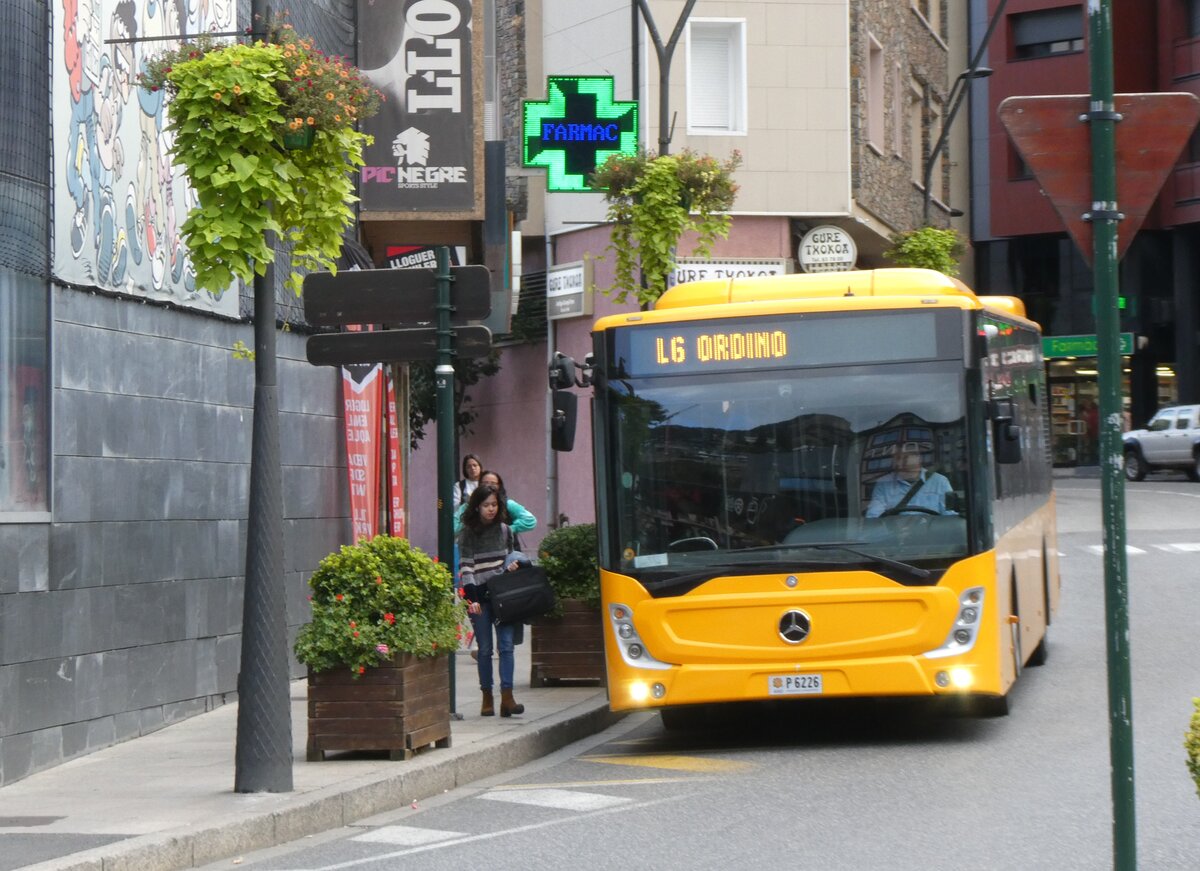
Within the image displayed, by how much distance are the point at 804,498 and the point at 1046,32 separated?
43.7 metres

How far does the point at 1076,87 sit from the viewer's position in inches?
1994

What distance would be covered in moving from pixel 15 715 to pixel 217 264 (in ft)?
10.6

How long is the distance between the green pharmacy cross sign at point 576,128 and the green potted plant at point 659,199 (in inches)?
24.2

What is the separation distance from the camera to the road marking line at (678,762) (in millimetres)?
11492

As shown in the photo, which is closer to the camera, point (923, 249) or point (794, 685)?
point (794, 685)

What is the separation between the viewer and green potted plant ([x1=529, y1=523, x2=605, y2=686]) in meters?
15.4

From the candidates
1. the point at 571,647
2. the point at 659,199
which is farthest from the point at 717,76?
the point at 571,647

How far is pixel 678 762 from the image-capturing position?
11906mm

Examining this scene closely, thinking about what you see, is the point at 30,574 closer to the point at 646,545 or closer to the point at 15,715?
the point at 15,715

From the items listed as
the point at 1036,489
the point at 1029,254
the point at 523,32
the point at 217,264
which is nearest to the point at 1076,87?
the point at 1029,254

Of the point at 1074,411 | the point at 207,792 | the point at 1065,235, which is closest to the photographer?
the point at 207,792

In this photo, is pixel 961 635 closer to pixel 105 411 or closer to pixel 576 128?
pixel 105 411

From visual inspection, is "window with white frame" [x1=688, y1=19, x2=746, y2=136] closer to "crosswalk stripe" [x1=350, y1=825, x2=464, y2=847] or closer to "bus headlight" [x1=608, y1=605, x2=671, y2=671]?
"bus headlight" [x1=608, y1=605, x2=671, y2=671]

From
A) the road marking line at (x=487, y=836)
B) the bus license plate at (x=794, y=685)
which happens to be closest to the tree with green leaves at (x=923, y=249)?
the bus license plate at (x=794, y=685)
